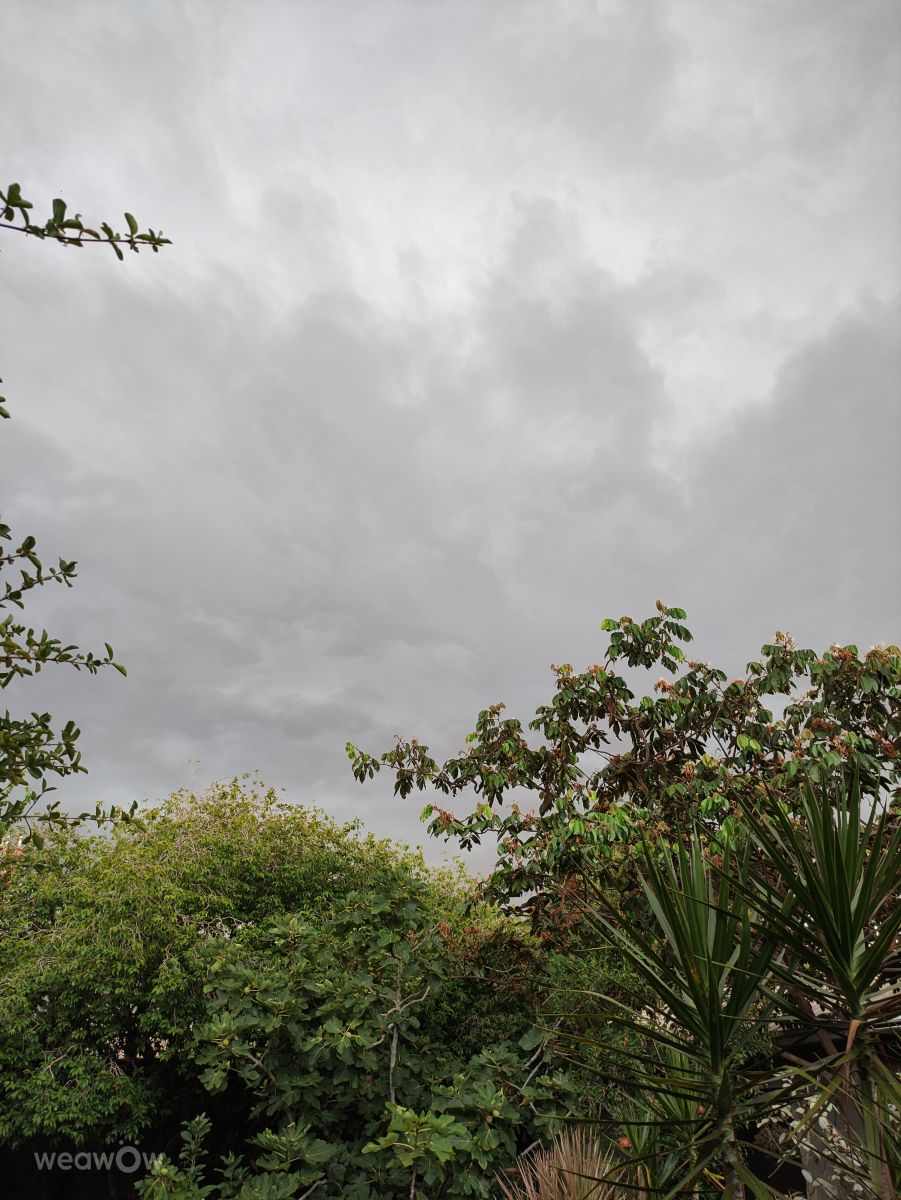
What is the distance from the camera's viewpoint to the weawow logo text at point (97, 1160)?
10303 millimetres

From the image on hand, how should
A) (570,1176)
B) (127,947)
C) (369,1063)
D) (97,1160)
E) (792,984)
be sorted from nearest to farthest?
(792,984)
(570,1176)
(369,1063)
(127,947)
(97,1160)

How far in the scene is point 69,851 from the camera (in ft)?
36.1

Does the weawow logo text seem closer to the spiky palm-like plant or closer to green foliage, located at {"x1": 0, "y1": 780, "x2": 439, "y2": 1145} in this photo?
green foliage, located at {"x1": 0, "y1": 780, "x2": 439, "y2": 1145}

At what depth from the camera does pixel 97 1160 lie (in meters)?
10.5

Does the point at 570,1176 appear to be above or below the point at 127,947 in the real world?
below

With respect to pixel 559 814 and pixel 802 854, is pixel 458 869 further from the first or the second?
pixel 802 854

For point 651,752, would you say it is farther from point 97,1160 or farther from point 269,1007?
point 97,1160

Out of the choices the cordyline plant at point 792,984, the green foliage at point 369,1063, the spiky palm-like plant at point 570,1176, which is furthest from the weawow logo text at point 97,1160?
the cordyline plant at point 792,984

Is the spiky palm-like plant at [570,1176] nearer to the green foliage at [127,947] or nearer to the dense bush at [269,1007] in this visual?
the dense bush at [269,1007]

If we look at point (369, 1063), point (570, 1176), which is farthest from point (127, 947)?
point (570, 1176)

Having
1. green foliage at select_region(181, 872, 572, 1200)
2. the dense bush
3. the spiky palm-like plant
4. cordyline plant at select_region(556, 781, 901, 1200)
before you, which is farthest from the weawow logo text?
cordyline plant at select_region(556, 781, 901, 1200)

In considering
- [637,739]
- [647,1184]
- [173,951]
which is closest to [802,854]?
[647,1184]

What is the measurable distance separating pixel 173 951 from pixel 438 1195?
4447 mm

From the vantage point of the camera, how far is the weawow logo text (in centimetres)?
1030
